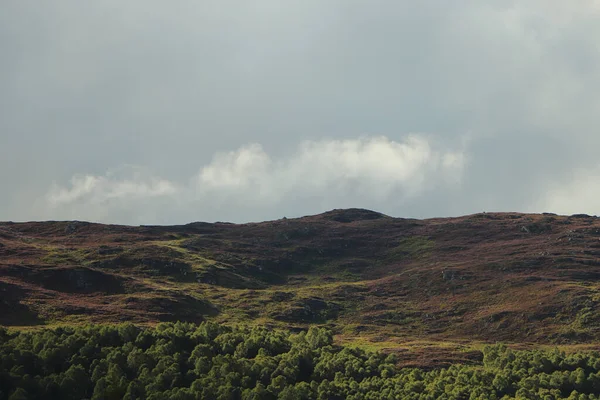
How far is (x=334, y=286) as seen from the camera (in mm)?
190750

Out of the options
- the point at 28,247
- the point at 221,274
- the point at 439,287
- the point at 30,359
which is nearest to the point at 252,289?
the point at 221,274

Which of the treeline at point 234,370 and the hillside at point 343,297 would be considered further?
the hillside at point 343,297

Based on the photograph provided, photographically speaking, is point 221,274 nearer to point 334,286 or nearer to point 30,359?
point 334,286

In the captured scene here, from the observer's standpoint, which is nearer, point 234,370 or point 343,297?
point 234,370

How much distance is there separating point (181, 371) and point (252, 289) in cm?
8066

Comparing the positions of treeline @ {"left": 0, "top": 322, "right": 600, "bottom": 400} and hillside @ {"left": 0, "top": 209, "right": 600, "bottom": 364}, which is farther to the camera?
hillside @ {"left": 0, "top": 209, "right": 600, "bottom": 364}

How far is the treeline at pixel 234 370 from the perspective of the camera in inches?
3932

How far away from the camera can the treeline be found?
9988cm

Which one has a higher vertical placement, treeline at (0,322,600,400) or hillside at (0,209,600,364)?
hillside at (0,209,600,364)

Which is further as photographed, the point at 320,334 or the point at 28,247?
the point at 28,247

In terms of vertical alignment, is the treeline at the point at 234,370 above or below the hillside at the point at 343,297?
below

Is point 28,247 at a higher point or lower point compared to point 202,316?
higher

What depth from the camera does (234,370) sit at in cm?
10888

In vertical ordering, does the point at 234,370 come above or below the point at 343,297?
below
